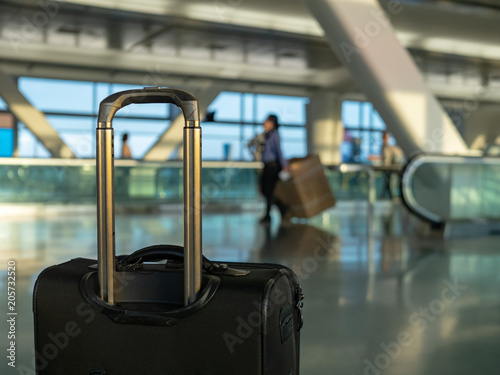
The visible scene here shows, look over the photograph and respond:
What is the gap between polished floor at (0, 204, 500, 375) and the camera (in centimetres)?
320

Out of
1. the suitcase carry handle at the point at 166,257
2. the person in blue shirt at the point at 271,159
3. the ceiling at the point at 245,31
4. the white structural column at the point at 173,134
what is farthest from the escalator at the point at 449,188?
the white structural column at the point at 173,134

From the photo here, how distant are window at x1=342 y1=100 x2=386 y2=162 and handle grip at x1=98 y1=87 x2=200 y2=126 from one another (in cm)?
3432

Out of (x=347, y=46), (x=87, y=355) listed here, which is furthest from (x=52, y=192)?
(x=87, y=355)

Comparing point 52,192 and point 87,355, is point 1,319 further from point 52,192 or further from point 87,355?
point 52,192

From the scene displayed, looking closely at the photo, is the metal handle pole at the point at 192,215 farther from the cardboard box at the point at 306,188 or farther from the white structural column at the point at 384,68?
the cardboard box at the point at 306,188

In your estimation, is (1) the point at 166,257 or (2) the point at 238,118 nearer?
(1) the point at 166,257

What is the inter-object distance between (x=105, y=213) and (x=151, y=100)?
0.37m

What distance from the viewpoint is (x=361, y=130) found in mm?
37469

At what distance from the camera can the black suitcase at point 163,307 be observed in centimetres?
189

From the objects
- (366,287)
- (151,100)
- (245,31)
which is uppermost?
(245,31)

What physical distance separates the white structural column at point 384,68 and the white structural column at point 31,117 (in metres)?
17.0

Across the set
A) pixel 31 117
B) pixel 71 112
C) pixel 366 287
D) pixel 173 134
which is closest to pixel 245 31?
pixel 173 134

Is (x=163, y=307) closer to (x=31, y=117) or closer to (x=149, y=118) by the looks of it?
(x=31, y=117)

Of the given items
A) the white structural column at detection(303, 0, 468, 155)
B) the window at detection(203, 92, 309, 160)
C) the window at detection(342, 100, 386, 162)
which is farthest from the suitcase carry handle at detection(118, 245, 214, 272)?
the window at detection(342, 100, 386, 162)
